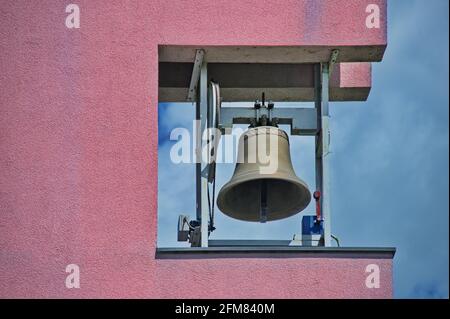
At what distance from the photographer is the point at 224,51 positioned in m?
15.8

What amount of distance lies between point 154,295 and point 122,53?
1.92m

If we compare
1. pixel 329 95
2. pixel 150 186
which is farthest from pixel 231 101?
pixel 150 186

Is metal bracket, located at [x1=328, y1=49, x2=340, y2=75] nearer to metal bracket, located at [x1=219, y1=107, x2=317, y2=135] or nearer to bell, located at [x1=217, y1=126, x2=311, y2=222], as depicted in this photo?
metal bracket, located at [x1=219, y1=107, x2=317, y2=135]

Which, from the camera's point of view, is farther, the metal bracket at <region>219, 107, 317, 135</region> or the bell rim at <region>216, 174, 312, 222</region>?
the metal bracket at <region>219, 107, 317, 135</region>

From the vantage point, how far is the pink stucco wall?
591 inches

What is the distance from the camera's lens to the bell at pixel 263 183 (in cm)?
1585

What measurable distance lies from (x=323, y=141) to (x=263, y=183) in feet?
2.04

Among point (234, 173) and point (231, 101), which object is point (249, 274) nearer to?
point (234, 173)

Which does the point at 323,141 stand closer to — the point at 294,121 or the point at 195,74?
the point at 294,121

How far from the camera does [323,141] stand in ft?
52.3

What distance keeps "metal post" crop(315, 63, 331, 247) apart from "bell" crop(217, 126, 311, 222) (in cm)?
18

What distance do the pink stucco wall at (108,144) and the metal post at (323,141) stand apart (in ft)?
1.69

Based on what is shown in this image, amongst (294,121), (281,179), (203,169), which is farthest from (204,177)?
(294,121)

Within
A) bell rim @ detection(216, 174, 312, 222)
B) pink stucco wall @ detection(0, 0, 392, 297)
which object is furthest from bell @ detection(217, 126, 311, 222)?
pink stucco wall @ detection(0, 0, 392, 297)
